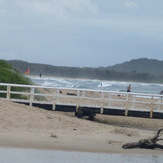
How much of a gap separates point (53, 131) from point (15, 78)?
9.32m

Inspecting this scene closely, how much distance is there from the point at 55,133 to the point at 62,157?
10.8 feet

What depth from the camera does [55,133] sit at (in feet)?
57.5

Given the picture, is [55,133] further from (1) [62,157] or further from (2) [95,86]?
(2) [95,86]

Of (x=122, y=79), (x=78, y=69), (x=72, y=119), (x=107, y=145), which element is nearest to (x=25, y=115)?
(x=72, y=119)

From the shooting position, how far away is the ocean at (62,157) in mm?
13602

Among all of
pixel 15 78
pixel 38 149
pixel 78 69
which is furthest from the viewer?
pixel 78 69

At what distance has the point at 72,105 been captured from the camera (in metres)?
23.2

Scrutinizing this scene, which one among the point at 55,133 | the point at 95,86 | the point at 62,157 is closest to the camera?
the point at 62,157

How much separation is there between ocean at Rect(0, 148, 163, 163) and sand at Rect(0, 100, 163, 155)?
0.55 m

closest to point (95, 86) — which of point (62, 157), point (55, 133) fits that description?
point (55, 133)

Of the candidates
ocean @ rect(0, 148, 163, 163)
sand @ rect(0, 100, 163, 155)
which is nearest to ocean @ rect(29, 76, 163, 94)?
sand @ rect(0, 100, 163, 155)

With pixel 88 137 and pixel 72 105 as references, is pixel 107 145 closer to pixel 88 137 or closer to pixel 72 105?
pixel 88 137

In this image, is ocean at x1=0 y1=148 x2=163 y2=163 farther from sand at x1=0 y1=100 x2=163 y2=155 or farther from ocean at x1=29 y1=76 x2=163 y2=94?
ocean at x1=29 y1=76 x2=163 y2=94

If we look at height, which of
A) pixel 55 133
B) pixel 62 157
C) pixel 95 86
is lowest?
pixel 62 157
